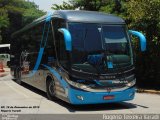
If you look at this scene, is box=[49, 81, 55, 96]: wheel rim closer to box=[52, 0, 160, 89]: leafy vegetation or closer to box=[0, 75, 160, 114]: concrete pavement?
box=[0, 75, 160, 114]: concrete pavement

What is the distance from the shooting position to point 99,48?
12.3 meters

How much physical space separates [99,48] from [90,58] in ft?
1.57

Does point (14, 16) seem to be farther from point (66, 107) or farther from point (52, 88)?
point (66, 107)

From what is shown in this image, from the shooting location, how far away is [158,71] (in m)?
18.2

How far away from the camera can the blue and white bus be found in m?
11.9

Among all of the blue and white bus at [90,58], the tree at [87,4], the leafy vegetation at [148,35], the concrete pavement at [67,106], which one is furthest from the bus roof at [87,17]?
the tree at [87,4]

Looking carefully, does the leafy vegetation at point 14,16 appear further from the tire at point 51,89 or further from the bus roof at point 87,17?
the bus roof at point 87,17

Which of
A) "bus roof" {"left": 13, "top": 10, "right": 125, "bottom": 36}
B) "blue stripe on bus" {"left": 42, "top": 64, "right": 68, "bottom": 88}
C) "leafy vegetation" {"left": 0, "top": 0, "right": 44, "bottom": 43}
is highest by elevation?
"bus roof" {"left": 13, "top": 10, "right": 125, "bottom": 36}

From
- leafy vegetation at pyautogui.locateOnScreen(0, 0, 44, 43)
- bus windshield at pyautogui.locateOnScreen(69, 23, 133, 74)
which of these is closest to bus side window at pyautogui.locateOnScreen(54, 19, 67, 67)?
bus windshield at pyautogui.locateOnScreen(69, 23, 133, 74)

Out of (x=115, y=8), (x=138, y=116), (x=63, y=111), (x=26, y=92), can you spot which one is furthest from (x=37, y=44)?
(x=115, y=8)

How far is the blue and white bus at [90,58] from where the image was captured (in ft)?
38.9

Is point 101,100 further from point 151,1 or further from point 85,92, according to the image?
point 151,1

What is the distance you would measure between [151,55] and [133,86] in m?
6.07

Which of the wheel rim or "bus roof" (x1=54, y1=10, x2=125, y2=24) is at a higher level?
"bus roof" (x1=54, y1=10, x2=125, y2=24)
